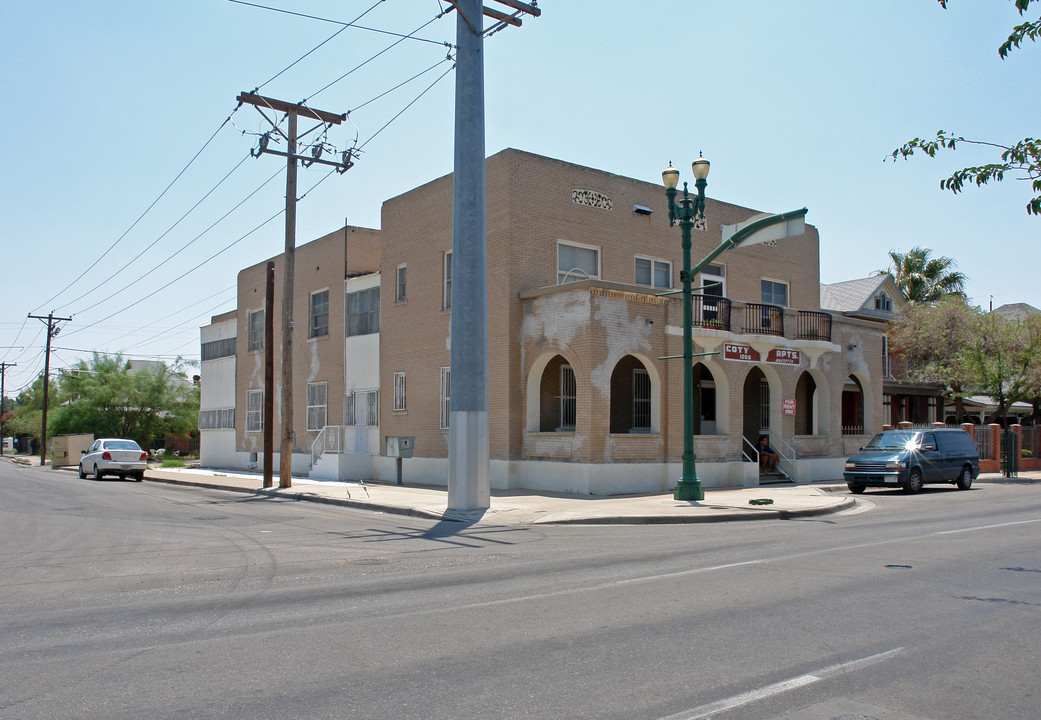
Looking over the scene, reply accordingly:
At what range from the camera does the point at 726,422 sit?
23656 millimetres

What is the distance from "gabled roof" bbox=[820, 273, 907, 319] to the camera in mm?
44188

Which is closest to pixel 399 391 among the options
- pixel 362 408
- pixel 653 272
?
pixel 362 408

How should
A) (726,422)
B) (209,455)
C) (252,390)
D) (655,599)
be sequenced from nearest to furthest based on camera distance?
(655,599) < (726,422) < (252,390) < (209,455)

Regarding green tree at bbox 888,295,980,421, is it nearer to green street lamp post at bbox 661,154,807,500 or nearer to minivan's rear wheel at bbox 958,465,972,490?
minivan's rear wheel at bbox 958,465,972,490

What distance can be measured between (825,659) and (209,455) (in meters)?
38.9

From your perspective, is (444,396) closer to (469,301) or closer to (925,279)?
(469,301)

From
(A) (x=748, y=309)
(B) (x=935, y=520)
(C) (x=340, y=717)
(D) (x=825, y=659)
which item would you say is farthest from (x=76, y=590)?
(A) (x=748, y=309)

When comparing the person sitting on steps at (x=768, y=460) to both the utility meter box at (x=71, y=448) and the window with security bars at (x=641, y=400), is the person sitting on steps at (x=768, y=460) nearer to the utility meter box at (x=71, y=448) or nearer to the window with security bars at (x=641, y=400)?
the window with security bars at (x=641, y=400)

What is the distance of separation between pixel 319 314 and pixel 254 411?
6876 mm

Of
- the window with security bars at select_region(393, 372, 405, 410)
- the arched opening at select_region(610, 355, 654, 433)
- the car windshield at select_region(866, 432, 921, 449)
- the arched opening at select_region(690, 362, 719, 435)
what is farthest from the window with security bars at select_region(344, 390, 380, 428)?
the car windshield at select_region(866, 432, 921, 449)

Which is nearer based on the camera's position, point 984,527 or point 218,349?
point 984,527

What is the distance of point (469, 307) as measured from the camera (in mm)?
16797

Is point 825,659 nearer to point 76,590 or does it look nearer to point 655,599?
point 655,599

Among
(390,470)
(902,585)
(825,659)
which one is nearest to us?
(825,659)
